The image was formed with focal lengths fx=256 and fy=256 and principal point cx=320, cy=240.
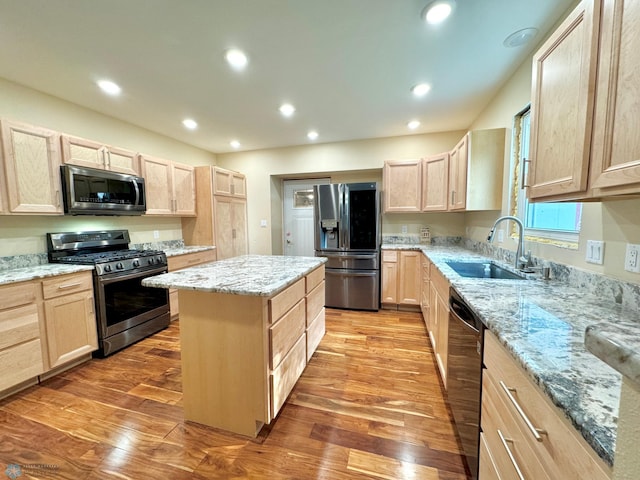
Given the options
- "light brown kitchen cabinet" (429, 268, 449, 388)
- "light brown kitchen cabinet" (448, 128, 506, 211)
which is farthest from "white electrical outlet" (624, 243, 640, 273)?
"light brown kitchen cabinet" (448, 128, 506, 211)

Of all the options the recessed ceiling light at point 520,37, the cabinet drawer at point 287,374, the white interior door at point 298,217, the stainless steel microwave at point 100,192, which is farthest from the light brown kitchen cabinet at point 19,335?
the recessed ceiling light at point 520,37

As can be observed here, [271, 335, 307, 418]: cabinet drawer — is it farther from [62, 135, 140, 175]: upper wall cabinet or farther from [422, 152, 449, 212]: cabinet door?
[62, 135, 140, 175]: upper wall cabinet

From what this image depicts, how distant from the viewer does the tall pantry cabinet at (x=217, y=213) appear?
12.4 ft

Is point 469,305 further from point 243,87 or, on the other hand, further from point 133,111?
point 133,111

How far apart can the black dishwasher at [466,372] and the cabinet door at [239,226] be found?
3479mm

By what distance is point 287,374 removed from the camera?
175cm

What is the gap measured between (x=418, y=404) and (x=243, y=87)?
9.88ft

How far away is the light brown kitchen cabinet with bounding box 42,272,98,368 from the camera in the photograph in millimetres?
2033

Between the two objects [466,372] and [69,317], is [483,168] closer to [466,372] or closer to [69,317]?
[466,372]

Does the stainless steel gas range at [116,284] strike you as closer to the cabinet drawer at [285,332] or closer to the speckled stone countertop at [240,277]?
the speckled stone countertop at [240,277]

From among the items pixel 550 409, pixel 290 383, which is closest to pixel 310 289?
pixel 290 383

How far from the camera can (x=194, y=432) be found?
1579 millimetres

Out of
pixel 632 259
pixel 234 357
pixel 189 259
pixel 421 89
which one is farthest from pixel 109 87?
pixel 632 259

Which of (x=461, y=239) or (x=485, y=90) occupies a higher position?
(x=485, y=90)
